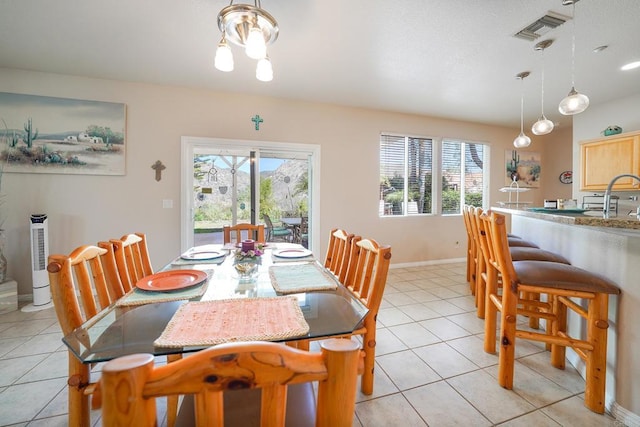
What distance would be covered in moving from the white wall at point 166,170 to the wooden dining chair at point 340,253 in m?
1.94

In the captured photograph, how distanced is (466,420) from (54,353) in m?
2.86

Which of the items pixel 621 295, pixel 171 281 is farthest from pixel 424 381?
pixel 171 281

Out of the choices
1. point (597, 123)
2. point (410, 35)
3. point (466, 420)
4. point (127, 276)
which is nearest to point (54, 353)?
point (127, 276)

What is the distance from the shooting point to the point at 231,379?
16.8 inches

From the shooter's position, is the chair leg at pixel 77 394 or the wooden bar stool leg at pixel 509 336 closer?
the chair leg at pixel 77 394

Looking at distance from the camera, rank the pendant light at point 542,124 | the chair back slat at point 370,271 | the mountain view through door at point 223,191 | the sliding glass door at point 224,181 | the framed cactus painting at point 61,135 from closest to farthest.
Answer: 1. the chair back slat at point 370,271
2. the pendant light at point 542,124
3. the framed cactus painting at point 61,135
4. the sliding glass door at point 224,181
5. the mountain view through door at point 223,191

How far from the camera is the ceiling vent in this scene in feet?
6.72

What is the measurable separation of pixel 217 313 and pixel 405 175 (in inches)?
166

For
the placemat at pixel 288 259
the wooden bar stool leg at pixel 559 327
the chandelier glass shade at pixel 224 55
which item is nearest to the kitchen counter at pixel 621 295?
the wooden bar stool leg at pixel 559 327

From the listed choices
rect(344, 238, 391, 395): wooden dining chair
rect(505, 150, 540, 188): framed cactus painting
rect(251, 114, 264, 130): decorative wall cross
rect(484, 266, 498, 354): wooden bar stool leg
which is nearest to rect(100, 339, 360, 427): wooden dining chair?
rect(344, 238, 391, 395): wooden dining chair

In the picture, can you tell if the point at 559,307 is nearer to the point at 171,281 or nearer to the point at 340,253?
the point at 340,253

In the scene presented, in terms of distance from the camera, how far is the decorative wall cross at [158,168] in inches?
131

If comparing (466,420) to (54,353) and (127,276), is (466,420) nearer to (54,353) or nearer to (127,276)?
(127,276)

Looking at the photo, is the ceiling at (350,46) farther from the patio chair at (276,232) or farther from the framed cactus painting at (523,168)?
the patio chair at (276,232)
